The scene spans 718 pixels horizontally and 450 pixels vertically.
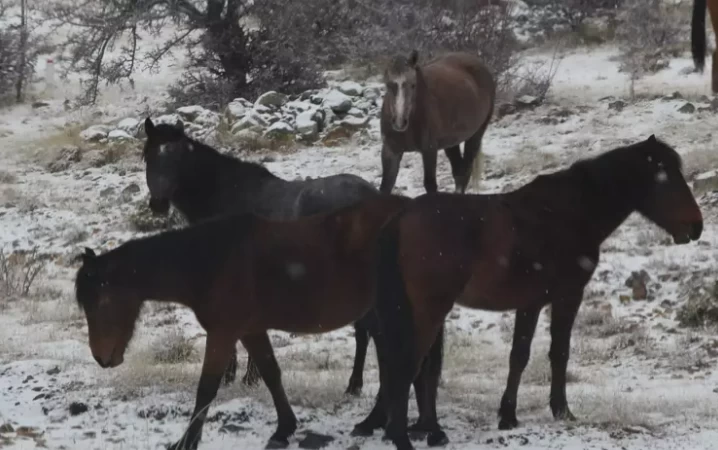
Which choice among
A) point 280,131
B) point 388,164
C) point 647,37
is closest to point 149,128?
point 388,164

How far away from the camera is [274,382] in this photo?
489 cm

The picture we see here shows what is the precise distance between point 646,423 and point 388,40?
45.5 feet

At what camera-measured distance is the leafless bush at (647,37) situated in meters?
16.7

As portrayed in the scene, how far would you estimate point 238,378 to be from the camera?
6.39 metres

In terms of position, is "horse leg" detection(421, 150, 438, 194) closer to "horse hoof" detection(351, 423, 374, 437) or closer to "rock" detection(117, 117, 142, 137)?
"horse hoof" detection(351, 423, 374, 437)

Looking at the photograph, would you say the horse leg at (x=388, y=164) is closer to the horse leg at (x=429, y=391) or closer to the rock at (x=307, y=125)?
the horse leg at (x=429, y=391)

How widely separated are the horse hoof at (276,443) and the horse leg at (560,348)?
156 centimetres

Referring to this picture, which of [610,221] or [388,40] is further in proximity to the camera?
[388,40]

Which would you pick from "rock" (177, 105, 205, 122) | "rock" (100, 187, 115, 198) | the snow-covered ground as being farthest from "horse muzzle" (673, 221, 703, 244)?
"rock" (177, 105, 205, 122)

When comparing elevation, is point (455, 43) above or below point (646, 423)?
above

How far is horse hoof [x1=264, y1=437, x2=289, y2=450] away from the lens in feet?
15.5

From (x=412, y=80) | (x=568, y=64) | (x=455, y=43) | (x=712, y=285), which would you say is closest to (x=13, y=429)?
(x=412, y=80)

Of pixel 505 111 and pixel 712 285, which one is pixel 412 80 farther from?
pixel 505 111

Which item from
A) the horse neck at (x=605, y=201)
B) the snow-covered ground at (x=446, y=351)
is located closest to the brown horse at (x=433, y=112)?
the snow-covered ground at (x=446, y=351)
